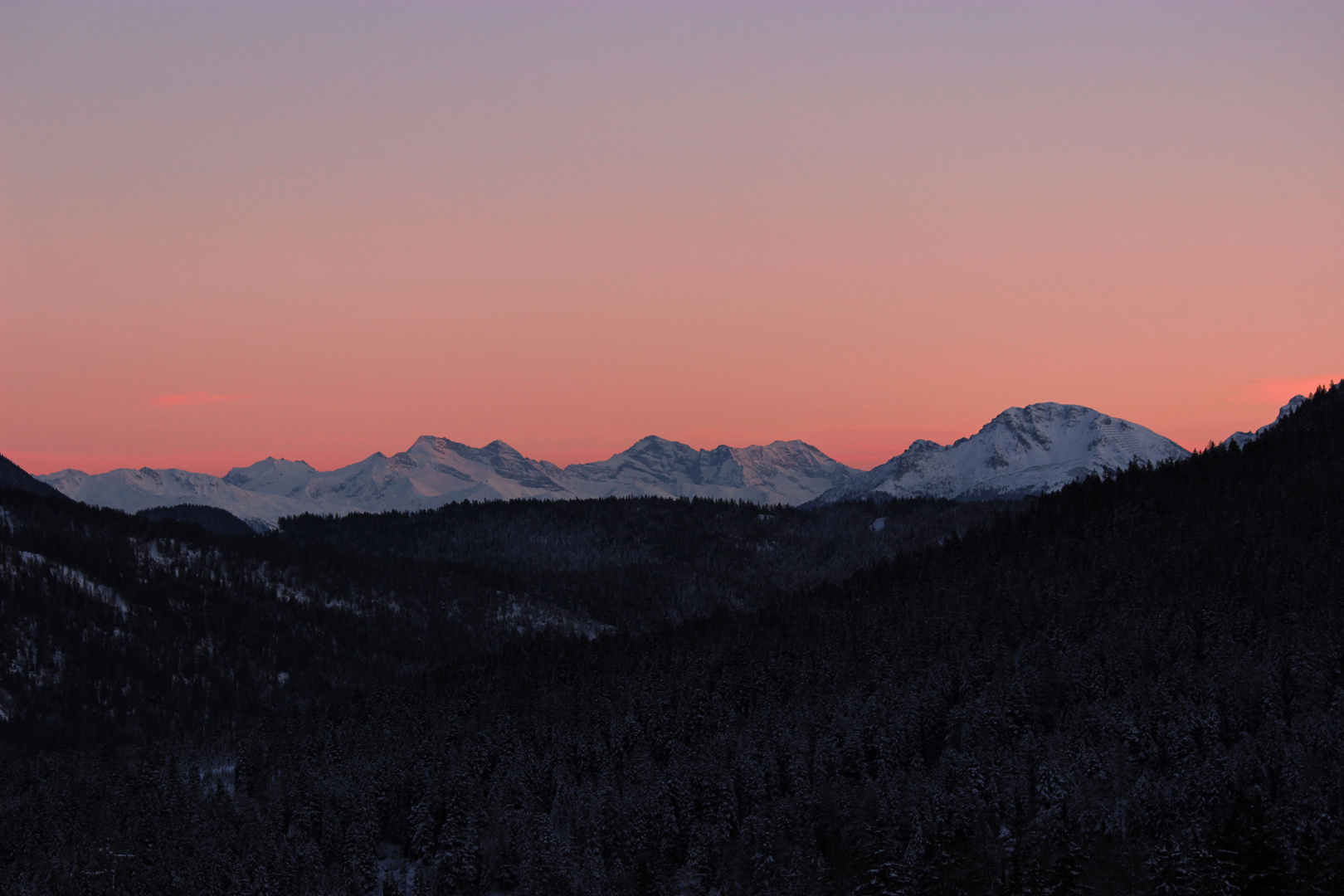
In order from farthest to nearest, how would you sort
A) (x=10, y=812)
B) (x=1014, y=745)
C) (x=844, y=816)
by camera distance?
(x=10, y=812)
(x=1014, y=745)
(x=844, y=816)

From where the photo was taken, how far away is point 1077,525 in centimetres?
19212

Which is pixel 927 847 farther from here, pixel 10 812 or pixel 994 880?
pixel 10 812

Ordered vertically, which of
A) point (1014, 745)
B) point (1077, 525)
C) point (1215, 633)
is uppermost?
point (1077, 525)

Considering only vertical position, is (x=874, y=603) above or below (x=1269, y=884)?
above

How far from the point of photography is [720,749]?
12850 centimetres

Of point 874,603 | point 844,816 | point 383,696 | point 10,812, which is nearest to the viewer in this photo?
point 844,816

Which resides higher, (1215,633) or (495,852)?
(1215,633)

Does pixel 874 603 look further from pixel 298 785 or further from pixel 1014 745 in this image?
pixel 298 785

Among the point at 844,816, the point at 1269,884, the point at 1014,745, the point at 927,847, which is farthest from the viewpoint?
the point at 1014,745

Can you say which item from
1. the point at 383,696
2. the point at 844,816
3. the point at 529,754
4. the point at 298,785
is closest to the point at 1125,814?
the point at 844,816

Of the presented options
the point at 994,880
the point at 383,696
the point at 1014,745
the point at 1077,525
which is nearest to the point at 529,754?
the point at 383,696

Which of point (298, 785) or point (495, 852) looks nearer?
point (495, 852)

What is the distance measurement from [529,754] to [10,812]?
51048mm

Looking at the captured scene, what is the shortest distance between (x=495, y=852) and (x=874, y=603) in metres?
81.5
